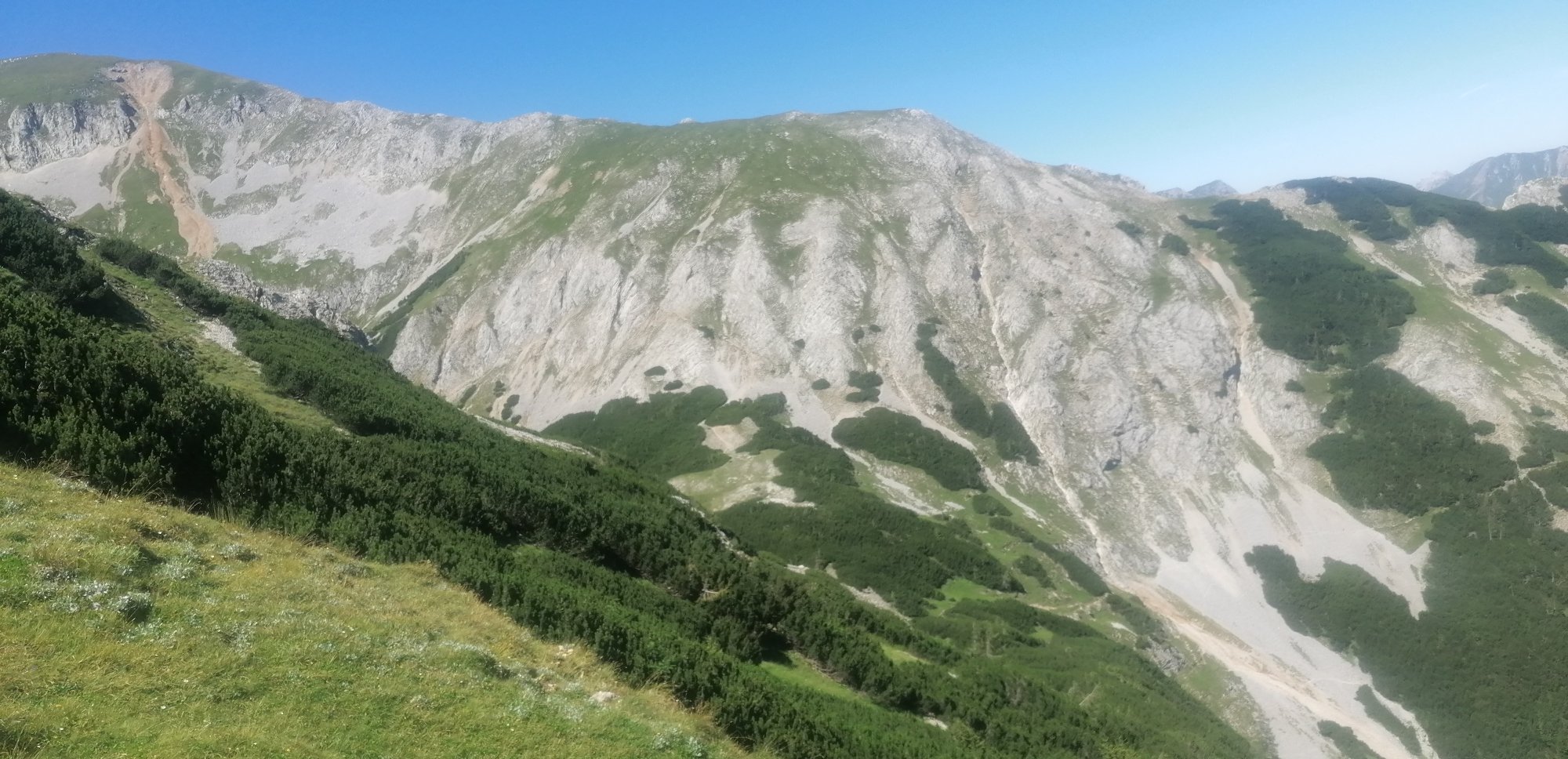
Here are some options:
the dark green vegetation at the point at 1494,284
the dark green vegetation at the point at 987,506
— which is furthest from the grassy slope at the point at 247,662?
the dark green vegetation at the point at 1494,284

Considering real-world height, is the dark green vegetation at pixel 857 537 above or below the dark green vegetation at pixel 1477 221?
below

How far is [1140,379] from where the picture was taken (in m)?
119

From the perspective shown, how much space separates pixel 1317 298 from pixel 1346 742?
94.4 m

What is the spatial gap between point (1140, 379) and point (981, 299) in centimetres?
3283

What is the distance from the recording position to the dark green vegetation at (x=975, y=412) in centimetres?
10781

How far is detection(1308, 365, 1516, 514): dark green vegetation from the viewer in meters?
95.4

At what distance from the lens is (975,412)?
11319cm

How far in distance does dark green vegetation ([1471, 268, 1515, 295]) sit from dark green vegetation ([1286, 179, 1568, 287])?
23.7ft

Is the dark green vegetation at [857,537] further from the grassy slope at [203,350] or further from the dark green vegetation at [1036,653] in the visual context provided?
the grassy slope at [203,350]

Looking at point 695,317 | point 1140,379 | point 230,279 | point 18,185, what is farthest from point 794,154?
point 18,185

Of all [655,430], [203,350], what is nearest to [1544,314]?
[655,430]

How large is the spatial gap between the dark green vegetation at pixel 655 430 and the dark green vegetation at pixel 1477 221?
149737mm

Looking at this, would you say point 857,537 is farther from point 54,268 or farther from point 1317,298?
point 1317,298

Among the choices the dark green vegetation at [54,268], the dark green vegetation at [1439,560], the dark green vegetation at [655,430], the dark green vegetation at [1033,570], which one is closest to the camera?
the dark green vegetation at [54,268]
